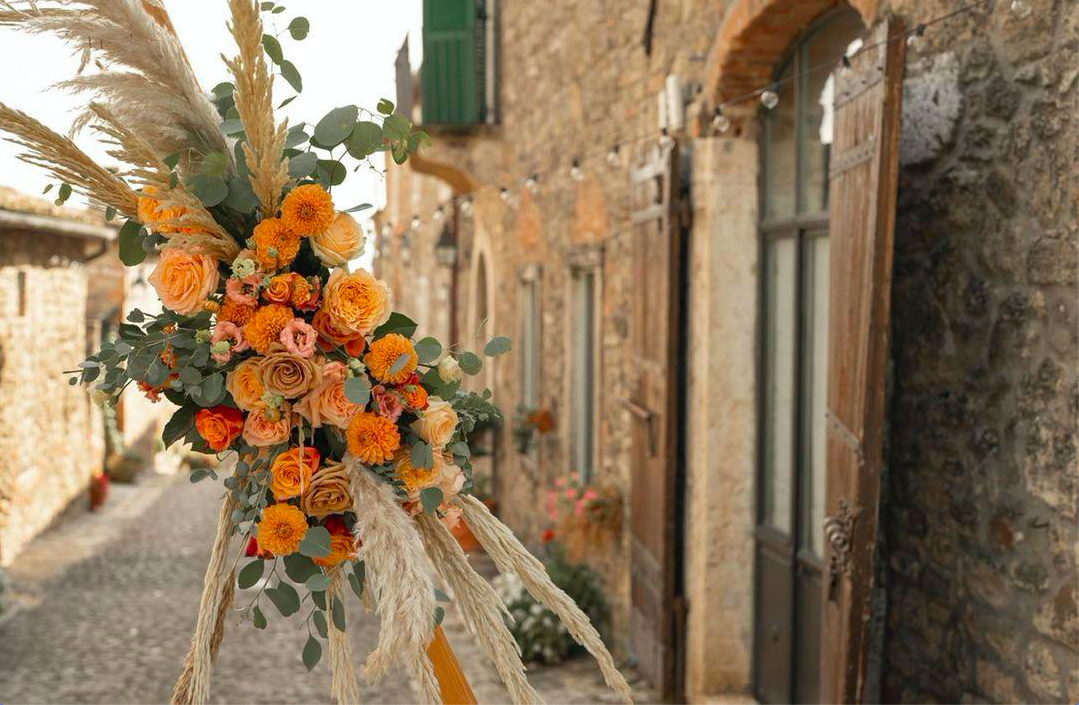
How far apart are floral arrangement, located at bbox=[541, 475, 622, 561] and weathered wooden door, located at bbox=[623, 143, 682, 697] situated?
0.38 meters

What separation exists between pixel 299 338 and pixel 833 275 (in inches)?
80.7

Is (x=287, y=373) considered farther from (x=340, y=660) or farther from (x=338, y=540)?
(x=340, y=660)

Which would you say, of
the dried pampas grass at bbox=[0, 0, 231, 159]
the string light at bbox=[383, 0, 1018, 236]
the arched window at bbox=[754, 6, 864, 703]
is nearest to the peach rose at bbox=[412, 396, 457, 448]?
the dried pampas grass at bbox=[0, 0, 231, 159]

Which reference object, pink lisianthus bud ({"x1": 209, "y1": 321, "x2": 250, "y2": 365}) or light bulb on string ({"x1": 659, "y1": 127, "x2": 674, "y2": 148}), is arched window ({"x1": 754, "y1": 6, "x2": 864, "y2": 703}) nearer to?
light bulb on string ({"x1": 659, "y1": 127, "x2": 674, "y2": 148})

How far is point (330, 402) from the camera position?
1.93 meters

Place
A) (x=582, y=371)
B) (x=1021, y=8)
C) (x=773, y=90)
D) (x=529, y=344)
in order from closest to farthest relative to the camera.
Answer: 1. (x=1021, y=8)
2. (x=773, y=90)
3. (x=582, y=371)
4. (x=529, y=344)

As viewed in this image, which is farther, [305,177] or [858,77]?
[858,77]

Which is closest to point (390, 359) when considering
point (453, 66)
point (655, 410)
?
point (655, 410)

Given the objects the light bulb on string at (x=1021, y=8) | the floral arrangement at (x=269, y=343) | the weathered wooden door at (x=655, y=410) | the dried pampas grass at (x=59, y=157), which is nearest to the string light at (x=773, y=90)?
the light bulb on string at (x=1021, y=8)

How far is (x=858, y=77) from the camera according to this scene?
3.38 m

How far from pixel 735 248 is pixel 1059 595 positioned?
96.8 inches

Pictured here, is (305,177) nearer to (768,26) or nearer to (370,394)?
(370,394)

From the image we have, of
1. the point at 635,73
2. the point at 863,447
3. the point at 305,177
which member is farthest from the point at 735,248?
the point at 305,177

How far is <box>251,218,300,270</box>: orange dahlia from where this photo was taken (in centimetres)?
194
